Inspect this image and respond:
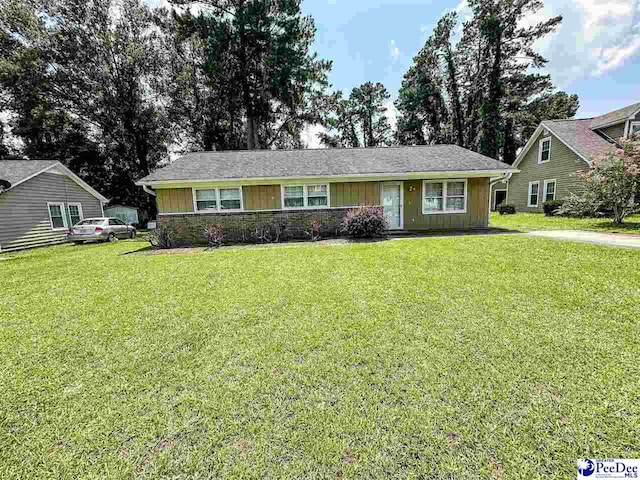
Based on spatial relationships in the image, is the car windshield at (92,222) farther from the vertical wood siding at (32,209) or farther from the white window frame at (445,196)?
the white window frame at (445,196)

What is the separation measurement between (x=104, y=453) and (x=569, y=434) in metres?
3.38

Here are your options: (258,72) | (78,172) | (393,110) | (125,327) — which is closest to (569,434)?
(125,327)

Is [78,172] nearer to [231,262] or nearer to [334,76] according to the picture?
[334,76]

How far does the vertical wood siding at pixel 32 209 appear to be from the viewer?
1267cm

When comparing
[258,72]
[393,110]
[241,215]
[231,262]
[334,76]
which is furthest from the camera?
[393,110]

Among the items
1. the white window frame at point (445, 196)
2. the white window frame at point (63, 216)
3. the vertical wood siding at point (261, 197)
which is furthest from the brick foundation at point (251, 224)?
the white window frame at point (63, 216)

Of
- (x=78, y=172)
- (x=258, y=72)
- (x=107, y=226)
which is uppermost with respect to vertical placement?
(x=258, y=72)

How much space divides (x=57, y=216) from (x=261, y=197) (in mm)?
12325

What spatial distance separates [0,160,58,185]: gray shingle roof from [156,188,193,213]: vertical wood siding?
730 centimetres

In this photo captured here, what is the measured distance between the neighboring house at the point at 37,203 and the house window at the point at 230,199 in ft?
31.8

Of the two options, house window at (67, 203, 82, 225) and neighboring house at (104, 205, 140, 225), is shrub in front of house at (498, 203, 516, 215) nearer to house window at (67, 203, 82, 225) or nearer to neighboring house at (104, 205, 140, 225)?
house window at (67, 203, 82, 225)

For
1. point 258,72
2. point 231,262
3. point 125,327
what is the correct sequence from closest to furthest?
point 125,327
point 231,262
point 258,72

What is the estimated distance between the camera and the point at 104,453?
1995 mm

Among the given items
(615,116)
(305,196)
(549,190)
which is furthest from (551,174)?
(305,196)
